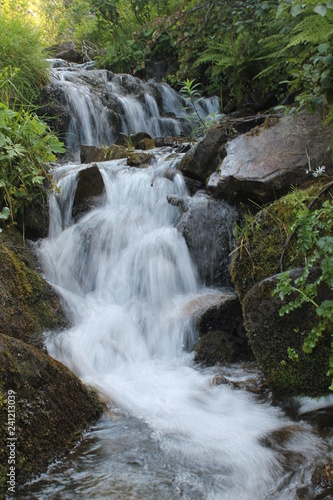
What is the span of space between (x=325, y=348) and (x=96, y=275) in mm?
2877

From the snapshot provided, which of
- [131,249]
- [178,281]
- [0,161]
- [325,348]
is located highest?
[0,161]

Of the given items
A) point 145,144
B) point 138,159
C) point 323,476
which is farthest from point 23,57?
point 323,476

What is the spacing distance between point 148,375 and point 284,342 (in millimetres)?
1259

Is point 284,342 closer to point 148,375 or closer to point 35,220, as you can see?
point 148,375

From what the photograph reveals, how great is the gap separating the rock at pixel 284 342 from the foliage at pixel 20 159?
283cm

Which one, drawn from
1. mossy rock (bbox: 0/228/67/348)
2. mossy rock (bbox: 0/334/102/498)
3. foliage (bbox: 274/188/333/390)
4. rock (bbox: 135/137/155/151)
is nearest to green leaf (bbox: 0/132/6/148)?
mossy rock (bbox: 0/228/67/348)

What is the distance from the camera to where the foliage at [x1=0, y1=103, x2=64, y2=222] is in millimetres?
4477

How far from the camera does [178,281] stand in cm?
475

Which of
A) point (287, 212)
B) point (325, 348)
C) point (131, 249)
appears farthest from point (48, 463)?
point (131, 249)

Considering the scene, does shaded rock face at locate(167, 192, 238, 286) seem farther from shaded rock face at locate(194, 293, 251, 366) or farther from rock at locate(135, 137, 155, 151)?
rock at locate(135, 137, 155, 151)

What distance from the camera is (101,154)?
23.0ft

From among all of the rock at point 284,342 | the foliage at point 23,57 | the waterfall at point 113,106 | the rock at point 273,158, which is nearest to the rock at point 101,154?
the waterfall at point 113,106

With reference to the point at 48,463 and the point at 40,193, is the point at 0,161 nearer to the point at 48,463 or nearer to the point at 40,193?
the point at 40,193

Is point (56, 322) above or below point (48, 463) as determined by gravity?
above
